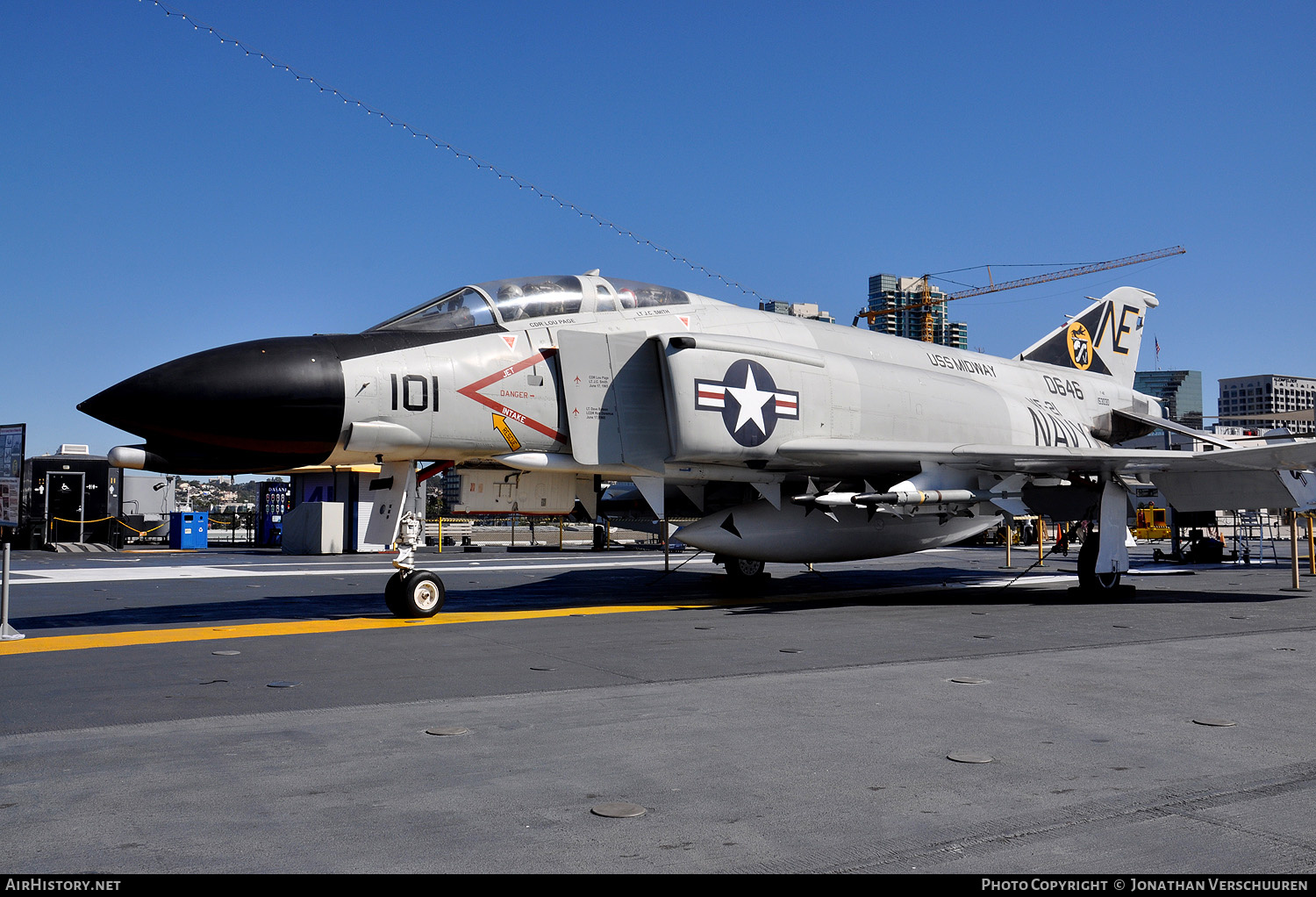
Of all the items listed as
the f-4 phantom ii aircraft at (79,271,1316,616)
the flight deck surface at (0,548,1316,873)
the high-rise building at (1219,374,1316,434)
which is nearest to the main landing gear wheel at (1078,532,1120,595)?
the f-4 phantom ii aircraft at (79,271,1316,616)

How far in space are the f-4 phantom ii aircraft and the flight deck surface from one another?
1782mm

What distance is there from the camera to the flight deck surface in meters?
3.03

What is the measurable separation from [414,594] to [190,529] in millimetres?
26321

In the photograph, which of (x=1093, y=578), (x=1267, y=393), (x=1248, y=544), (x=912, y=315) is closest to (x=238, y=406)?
(x=1093, y=578)

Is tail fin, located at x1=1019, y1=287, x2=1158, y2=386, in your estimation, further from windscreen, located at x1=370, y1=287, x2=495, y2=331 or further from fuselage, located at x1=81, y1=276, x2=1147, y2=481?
windscreen, located at x1=370, y1=287, x2=495, y2=331

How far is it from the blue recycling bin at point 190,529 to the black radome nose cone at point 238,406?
2629 centimetres

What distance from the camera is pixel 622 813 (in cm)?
336

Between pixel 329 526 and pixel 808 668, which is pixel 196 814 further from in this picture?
pixel 329 526

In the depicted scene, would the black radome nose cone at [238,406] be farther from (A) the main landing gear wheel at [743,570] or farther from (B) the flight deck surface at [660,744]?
(A) the main landing gear wheel at [743,570]

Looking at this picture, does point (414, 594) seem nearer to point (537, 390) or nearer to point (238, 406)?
point (537, 390)

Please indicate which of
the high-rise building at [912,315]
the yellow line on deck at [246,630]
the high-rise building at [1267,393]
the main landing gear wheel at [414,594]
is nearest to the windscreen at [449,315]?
the main landing gear wheel at [414,594]

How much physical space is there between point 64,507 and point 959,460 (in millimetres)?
30244

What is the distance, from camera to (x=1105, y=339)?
19328 millimetres

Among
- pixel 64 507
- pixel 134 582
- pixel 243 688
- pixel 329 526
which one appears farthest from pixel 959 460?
pixel 64 507
